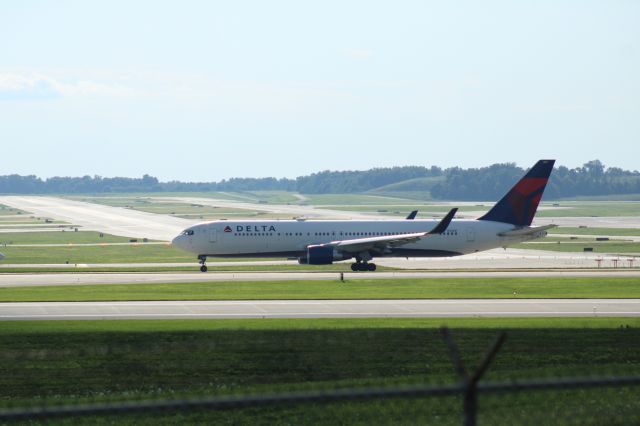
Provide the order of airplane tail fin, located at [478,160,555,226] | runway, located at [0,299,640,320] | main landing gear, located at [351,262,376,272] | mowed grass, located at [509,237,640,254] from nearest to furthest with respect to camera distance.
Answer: runway, located at [0,299,640,320] < main landing gear, located at [351,262,376,272] < airplane tail fin, located at [478,160,555,226] < mowed grass, located at [509,237,640,254]

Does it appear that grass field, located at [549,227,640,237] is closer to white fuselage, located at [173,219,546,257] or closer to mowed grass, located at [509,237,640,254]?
mowed grass, located at [509,237,640,254]

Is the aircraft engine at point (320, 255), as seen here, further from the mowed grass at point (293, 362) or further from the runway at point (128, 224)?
the runway at point (128, 224)

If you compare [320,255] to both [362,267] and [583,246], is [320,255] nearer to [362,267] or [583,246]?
[362,267]

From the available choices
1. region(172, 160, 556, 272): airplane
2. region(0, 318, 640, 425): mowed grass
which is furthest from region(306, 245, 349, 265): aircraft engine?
region(0, 318, 640, 425): mowed grass

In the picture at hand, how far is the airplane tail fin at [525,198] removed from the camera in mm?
66062

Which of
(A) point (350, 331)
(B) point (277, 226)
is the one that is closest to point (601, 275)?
(B) point (277, 226)

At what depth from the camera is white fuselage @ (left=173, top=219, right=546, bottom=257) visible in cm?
6519

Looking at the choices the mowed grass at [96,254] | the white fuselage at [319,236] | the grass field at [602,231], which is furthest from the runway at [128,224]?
the grass field at [602,231]

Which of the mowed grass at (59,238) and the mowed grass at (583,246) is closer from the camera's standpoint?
the mowed grass at (583,246)

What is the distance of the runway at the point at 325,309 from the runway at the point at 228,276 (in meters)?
12.8

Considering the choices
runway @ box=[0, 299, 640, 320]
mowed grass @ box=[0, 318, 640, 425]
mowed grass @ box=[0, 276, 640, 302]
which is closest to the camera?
mowed grass @ box=[0, 318, 640, 425]

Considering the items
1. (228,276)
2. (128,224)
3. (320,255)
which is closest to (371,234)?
(320,255)

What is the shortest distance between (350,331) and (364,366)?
5306mm

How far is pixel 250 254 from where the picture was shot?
65938mm
